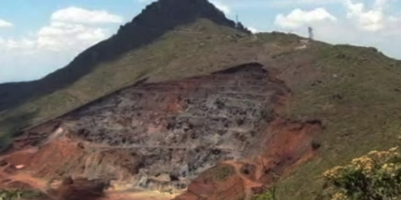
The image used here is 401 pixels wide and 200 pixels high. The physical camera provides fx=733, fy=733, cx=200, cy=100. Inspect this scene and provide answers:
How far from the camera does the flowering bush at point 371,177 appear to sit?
64.4 ft

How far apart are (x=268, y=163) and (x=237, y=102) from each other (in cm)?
1152

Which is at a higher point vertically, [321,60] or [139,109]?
[321,60]

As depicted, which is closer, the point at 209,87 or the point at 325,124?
the point at 325,124

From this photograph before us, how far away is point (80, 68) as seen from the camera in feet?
340

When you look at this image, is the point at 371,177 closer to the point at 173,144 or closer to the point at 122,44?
the point at 173,144

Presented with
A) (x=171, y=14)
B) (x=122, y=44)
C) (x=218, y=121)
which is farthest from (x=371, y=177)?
(x=171, y=14)

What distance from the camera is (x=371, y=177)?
19938 mm

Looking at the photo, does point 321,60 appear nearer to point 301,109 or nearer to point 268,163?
point 301,109

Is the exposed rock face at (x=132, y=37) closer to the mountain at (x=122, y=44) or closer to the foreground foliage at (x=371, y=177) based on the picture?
the mountain at (x=122, y=44)

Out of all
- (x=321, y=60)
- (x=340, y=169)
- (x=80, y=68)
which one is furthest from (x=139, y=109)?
(x=340, y=169)

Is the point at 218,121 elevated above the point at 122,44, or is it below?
below

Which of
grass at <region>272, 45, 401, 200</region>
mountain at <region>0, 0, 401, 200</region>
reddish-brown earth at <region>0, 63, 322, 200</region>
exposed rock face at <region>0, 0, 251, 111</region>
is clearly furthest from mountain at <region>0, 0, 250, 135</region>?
grass at <region>272, 45, 401, 200</region>

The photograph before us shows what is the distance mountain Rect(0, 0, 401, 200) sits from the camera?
56688 mm

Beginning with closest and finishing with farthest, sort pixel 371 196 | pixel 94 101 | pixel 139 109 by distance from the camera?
pixel 371 196, pixel 139 109, pixel 94 101
